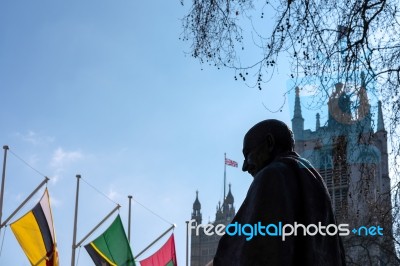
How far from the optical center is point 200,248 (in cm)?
7944

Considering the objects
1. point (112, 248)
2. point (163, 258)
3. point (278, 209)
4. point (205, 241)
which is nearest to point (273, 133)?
point (278, 209)

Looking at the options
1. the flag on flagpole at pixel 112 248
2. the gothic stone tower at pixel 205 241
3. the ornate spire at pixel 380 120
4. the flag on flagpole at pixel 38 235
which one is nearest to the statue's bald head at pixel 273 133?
the ornate spire at pixel 380 120

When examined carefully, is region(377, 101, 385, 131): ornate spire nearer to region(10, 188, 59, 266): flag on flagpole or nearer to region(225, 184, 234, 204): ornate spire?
region(10, 188, 59, 266): flag on flagpole

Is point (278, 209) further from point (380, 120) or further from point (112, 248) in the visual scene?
point (112, 248)

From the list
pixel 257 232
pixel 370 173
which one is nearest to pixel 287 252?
pixel 257 232

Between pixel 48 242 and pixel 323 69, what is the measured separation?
15031mm

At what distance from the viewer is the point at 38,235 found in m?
19.8

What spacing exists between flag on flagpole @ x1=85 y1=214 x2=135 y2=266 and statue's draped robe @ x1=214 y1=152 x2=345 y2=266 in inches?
797

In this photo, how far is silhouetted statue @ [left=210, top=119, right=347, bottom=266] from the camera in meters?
2.63

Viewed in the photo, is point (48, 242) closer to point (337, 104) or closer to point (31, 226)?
point (31, 226)

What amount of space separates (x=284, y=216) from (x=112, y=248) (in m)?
21.2

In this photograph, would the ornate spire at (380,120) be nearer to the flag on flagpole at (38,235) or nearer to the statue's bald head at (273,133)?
the statue's bald head at (273,133)

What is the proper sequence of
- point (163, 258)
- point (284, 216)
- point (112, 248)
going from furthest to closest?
point (163, 258)
point (112, 248)
point (284, 216)

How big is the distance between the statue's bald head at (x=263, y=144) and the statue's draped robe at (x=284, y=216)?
67 mm
